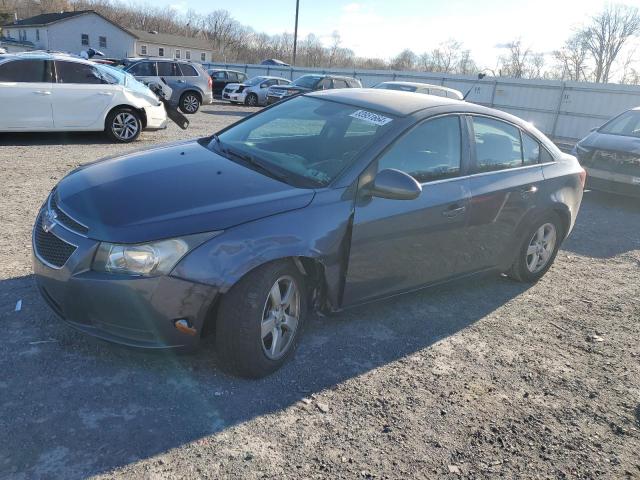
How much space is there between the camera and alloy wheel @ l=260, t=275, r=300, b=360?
309cm

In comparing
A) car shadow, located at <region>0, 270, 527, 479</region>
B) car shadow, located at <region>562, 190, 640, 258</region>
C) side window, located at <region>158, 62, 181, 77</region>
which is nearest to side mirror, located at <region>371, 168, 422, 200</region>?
car shadow, located at <region>0, 270, 527, 479</region>

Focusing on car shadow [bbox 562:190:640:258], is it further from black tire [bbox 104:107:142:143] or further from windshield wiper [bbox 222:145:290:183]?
black tire [bbox 104:107:142:143]

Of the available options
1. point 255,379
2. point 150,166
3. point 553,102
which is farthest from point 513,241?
point 553,102

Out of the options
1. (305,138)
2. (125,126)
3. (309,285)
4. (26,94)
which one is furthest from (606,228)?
(26,94)

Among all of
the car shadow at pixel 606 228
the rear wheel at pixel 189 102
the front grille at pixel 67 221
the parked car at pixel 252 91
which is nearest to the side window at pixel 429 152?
the front grille at pixel 67 221

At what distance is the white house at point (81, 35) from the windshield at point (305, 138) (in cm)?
5834

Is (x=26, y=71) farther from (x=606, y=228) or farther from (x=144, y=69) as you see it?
(x=144, y=69)

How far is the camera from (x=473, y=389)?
11.0 ft

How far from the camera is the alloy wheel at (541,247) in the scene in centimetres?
491

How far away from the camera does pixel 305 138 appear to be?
3982mm

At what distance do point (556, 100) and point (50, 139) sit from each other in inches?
749

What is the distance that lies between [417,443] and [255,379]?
3.23ft

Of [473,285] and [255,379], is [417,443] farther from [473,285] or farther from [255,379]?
[473,285]

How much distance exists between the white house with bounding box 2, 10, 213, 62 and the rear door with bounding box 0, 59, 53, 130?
51.9 m
